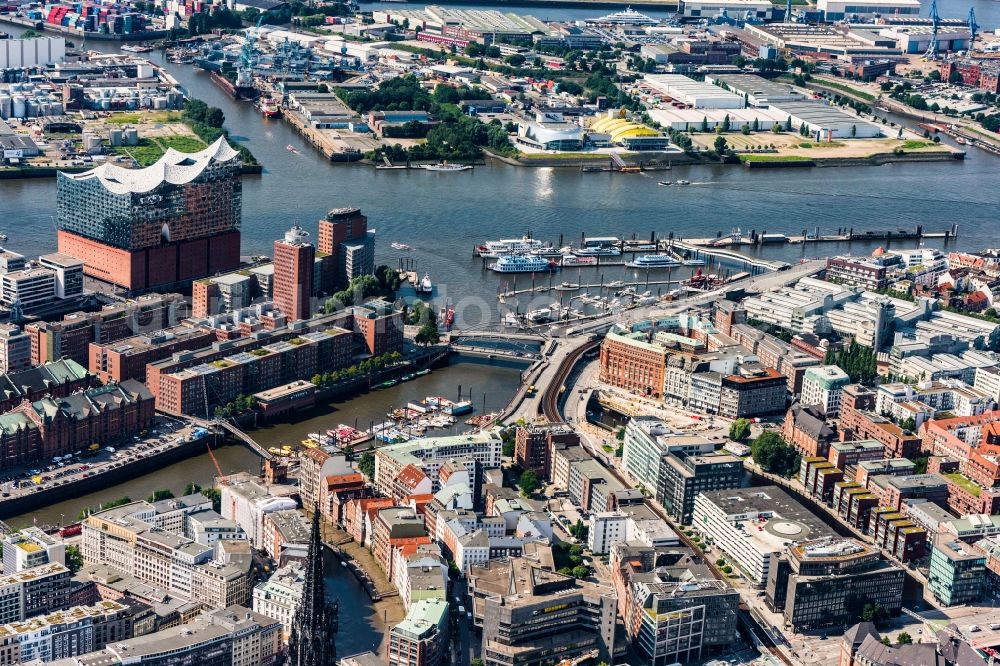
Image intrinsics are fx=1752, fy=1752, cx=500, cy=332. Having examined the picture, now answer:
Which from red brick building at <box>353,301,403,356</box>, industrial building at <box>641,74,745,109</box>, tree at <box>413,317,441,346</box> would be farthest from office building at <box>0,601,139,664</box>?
industrial building at <box>641,74,745,109</box>

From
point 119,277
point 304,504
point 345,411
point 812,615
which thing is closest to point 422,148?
point 119,277

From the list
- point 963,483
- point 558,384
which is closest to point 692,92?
point 558,384

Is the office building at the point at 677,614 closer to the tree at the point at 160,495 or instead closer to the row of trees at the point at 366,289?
the tree at the point at 160,495

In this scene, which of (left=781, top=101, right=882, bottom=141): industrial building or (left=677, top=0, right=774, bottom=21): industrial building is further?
(left=677, top=0, right=774, bottom=21): industrial building

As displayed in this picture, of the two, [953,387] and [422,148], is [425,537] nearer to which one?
[953,387]

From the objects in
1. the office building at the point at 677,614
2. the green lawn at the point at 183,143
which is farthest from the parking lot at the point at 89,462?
the green lawn at the point at 183,143

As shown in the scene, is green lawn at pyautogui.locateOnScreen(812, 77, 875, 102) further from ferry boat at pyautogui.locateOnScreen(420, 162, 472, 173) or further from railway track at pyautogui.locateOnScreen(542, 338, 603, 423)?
railway track at pyautogui.locateOnScreen(542, 338, 603, 423)

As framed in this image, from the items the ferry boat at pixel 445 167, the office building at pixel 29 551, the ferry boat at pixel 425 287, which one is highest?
the ferry boat at pixel 445 167
